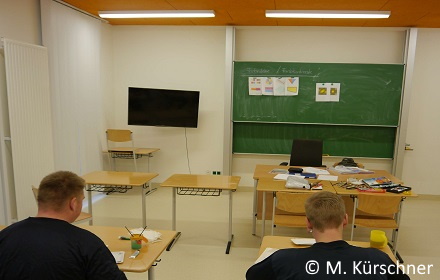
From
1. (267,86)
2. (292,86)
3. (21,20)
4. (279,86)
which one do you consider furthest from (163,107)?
(21,20)

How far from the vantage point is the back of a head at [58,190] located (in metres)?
1.59

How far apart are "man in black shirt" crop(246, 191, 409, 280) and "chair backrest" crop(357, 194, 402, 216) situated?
74.3 inches

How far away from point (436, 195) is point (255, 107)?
366 cm

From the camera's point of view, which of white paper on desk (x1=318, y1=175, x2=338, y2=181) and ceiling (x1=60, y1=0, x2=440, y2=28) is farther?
ceiling (x1=60, y1=0, x2=440, y2=28)

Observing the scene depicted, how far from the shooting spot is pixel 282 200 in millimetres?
3301

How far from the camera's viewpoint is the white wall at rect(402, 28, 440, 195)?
5.72 m

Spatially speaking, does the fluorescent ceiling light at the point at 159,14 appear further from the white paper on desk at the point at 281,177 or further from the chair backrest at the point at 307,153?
the white paper on desk at the point at 281,177

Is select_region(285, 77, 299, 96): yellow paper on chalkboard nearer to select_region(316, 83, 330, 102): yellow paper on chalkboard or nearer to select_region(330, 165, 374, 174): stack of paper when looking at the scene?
select_region(316, 83, 330, 102): yellow paper on chalkboard

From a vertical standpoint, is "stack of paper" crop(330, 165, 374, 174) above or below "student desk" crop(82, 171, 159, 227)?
above

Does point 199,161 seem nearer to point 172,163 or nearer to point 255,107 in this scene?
point 172,163

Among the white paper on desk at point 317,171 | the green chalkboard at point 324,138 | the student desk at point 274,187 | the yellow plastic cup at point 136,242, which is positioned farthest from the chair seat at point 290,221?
the green chalkboard at point 324,138

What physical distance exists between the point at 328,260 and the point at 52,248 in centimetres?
117

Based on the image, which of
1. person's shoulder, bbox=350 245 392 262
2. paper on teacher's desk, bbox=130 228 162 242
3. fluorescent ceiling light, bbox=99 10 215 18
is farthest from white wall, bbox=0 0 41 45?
person's shoulder, bbox=350 245 392 262

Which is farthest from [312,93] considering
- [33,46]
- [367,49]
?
[33,46]
